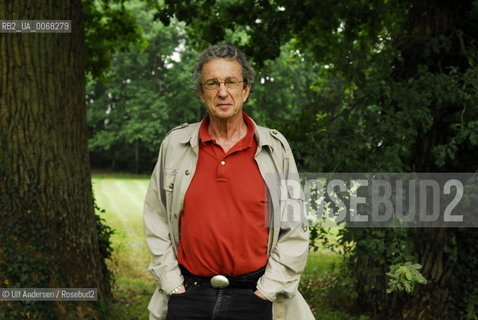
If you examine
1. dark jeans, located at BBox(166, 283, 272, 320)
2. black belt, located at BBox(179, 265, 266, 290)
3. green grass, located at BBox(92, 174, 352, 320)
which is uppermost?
black belt, located at BBox(179, 265, 266, 290)

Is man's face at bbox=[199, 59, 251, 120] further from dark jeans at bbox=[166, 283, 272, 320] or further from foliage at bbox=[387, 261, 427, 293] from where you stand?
foliage at bbox=[387, 261, 427, 293]

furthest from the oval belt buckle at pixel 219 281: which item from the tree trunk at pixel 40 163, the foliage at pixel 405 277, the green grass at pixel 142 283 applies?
the green grass at pixel 142 283

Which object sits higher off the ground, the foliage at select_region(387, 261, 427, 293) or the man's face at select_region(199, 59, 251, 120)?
the man's face at select_region(199, 59, 251, 120)

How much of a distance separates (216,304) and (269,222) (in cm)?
47

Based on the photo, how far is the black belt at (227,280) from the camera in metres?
2.57

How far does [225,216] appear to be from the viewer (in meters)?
2.60

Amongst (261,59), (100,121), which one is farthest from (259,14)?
(100,121)

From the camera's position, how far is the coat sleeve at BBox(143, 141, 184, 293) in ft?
8.71

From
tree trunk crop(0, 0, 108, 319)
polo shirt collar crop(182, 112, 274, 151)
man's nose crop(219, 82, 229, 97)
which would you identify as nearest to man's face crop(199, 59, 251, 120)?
man's nose crop(219, 82, 229, 97)

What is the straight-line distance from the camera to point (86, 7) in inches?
344

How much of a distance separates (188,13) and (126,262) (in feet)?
14.4

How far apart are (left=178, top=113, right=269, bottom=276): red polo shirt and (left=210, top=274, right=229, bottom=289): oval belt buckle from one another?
0.04 meters

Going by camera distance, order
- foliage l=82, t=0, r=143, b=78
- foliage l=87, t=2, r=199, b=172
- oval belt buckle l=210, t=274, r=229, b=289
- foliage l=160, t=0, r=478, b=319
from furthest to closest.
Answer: foliage l=87, t=2, r=199, b=172
foliage l=82, t=0, r=143, b=78
foliage l=160, t=0, r=478, b=319
oval belt buckle l=210, t=274, r=229, b=289

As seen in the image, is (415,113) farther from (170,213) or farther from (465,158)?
(170,213)
